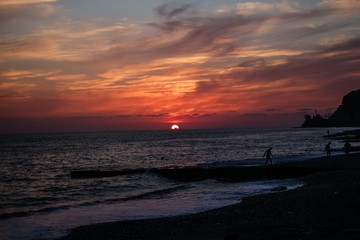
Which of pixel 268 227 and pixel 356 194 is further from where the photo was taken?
pixel 356 194

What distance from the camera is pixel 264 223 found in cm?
1273

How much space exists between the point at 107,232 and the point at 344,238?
377 inches

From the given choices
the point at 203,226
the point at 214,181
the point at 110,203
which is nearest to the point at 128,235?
the point at 203,226

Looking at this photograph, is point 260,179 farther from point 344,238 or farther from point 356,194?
point 344,238

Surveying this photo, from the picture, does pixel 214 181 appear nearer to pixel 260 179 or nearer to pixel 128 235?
pixel 260 179

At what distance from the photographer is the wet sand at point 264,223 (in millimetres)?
10703

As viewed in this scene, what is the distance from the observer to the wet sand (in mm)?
10703

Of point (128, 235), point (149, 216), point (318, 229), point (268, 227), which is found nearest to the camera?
point (318, 229)

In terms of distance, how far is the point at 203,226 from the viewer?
14188mm

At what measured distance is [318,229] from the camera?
1056 cm

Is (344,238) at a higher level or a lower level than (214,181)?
higher

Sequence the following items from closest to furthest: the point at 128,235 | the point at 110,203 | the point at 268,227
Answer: the point at 268,227, the point at 128,235, the point at 110,203

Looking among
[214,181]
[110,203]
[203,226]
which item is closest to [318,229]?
[203,226]

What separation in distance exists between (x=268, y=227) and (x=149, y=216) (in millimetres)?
8025
